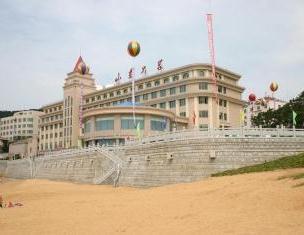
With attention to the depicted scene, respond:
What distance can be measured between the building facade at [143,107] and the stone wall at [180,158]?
60.2ft

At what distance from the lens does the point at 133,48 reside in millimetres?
57531

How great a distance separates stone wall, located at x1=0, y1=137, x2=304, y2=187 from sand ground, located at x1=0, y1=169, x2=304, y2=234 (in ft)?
20.8

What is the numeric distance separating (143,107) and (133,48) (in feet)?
43.6

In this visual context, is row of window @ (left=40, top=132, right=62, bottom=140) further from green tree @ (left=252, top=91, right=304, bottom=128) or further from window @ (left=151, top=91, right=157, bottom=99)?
green tree @ (left=252, top=91, right=304, bottom=128)

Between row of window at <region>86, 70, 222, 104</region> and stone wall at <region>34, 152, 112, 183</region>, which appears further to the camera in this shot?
row of window at <region>86, 70, 222, 104</region>

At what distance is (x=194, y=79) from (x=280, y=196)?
62.5 metres

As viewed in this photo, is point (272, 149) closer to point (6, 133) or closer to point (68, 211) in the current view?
point (68, 211)

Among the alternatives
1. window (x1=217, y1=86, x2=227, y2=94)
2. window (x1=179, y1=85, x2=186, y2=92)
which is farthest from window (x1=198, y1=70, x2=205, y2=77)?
window (x1=217, y1=86, x2=227, y2=94)

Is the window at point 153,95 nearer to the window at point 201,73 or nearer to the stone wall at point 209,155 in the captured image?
the window at point 201,73

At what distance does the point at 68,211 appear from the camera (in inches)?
887

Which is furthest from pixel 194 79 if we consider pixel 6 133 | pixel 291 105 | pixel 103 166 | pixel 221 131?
pixel 6 133

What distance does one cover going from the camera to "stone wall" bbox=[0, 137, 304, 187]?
3222 centimetres

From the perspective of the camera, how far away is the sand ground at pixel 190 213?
1500cm

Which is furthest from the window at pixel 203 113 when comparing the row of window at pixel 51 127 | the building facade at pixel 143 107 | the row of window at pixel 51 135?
the row of window at pixel 51 135
